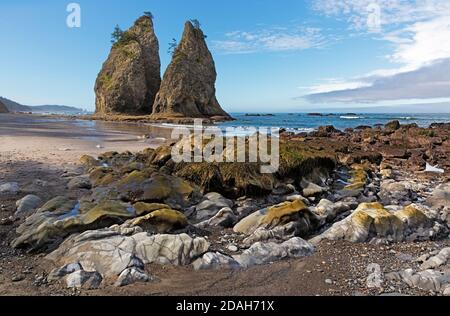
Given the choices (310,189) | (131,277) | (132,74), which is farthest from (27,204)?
(132,74)

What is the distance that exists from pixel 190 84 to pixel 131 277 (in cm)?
6223

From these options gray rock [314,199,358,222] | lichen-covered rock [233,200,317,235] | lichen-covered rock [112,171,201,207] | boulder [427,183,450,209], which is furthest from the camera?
boulder [427,183,450,209]

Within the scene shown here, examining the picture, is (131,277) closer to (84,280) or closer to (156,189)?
(84,280)

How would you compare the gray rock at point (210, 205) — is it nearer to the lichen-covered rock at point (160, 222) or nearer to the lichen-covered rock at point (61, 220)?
the lichen-covered rock at point (160, 222)

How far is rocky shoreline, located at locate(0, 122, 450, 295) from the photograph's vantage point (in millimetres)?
4359

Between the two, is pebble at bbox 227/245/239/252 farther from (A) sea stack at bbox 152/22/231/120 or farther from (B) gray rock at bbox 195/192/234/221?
(A) sea stack at bbox 152/22/231/120

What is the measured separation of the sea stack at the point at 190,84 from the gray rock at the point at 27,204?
50.5m

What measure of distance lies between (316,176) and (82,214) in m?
6.65

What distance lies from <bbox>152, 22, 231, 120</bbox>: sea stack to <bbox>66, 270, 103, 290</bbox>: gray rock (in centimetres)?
5362

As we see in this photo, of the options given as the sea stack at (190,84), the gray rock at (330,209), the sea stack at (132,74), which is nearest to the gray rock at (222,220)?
the gray rock at (330,209)

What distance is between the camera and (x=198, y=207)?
7078 mm

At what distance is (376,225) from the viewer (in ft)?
19.4

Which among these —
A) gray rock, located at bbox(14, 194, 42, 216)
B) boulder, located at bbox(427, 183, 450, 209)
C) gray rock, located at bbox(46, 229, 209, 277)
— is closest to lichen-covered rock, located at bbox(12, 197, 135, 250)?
gray rock, located at bbox(46, 229, 209, 277)

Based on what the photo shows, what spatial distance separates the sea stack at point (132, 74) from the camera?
66750 millimetres
